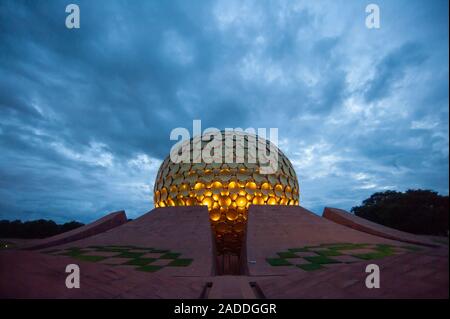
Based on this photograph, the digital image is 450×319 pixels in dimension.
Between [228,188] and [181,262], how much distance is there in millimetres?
6831

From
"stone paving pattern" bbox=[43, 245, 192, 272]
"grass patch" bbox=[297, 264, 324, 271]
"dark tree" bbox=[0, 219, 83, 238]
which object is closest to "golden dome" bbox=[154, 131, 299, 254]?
"stone paving pattern" bbox=[43, 245, 192, 272]

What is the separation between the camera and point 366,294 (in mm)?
4082

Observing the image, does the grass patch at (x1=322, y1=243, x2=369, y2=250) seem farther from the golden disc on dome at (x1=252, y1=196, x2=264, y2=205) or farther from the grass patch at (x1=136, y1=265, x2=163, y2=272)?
the grass patch at (x1=136, y1=265, x2=163, y2=272)

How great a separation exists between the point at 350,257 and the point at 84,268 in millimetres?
8868

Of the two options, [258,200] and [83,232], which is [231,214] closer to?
[258,200]

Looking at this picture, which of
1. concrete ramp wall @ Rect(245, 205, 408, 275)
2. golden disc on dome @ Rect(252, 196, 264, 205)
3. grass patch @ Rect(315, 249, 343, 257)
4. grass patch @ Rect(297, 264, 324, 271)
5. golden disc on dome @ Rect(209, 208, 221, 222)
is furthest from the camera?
golden disc on dome @ Rect(252, 196, 264, 205)

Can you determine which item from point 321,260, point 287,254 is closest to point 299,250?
point 287,254

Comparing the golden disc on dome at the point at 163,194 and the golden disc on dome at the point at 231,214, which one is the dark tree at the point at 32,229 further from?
the golden disc on dome at the point at 231,214

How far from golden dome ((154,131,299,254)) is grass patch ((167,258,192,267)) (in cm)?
583

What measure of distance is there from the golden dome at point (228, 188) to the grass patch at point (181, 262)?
19.1 ft

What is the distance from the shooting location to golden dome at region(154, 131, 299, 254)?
610 inches

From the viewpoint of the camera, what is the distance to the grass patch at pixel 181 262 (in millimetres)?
9062

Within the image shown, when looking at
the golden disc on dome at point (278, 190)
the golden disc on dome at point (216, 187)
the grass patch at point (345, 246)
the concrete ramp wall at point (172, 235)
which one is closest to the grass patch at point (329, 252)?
the grass patch at point (345, 246)
